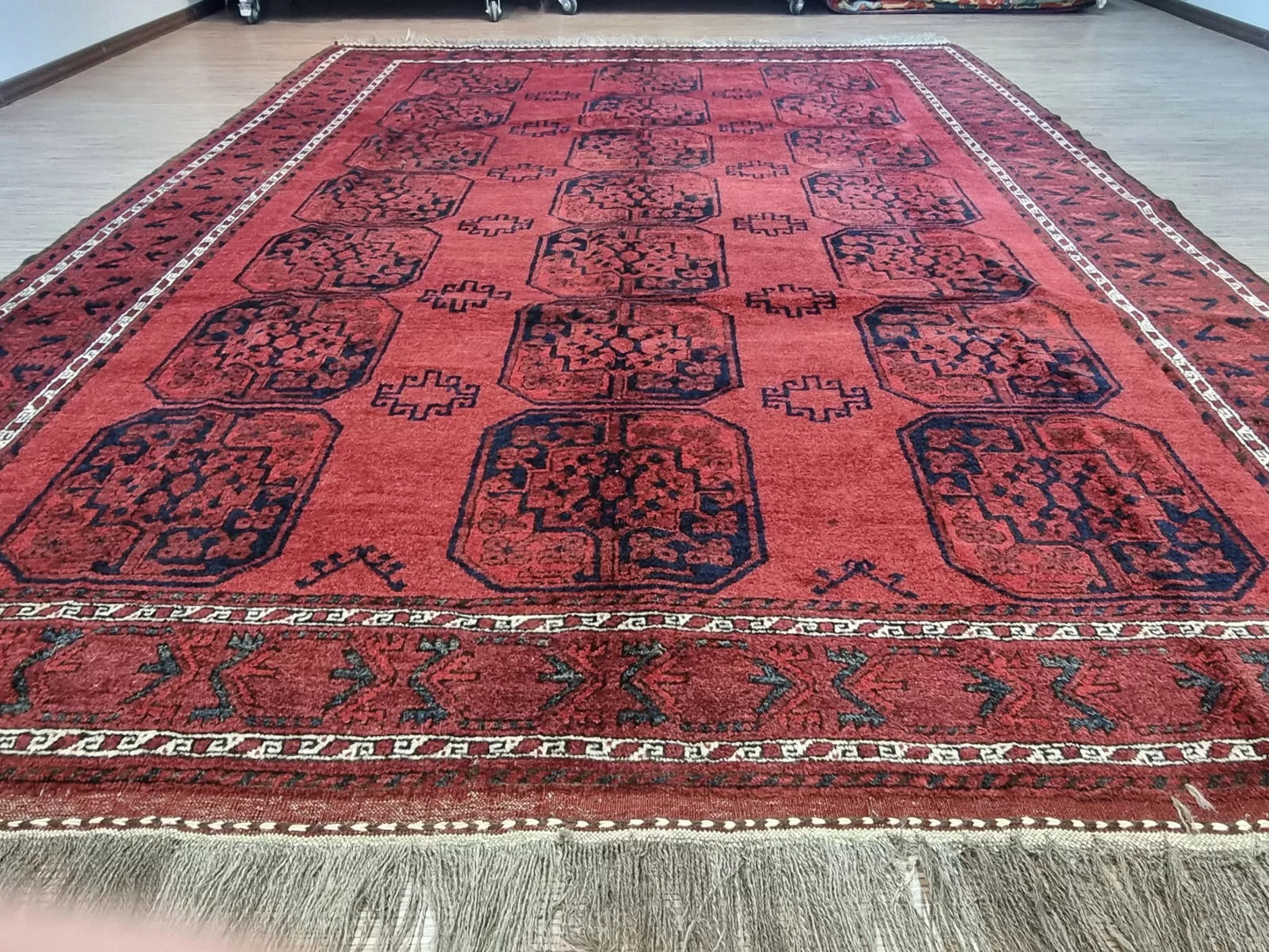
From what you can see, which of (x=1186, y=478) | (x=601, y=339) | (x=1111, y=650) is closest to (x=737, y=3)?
(x=601, y=339)

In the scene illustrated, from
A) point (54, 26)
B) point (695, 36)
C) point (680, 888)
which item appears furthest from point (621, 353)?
point (54, 26)

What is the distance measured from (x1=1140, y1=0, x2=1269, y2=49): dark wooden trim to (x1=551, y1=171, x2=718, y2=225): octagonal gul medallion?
343 centimetres

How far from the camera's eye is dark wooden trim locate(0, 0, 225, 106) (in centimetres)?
376

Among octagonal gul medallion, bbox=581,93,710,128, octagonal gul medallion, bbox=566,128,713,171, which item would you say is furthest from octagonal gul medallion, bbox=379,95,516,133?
octagonal gul medallion, bbox=566,128,713,171

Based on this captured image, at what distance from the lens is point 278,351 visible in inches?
76.1

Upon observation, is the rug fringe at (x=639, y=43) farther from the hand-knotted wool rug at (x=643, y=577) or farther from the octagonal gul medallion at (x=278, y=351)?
the octagonal gul medallion at (x=278, y=351)

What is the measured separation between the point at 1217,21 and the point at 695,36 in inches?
108

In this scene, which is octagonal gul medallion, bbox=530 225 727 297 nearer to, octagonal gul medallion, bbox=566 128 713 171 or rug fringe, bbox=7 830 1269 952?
octagonal gul medallion, bbox=566 128 713 171

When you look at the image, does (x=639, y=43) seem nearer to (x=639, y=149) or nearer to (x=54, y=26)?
(x=639, y=149)

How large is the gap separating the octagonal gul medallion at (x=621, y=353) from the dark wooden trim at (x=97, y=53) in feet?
10.1

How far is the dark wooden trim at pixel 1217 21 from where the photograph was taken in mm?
4449

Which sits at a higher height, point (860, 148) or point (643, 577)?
point (860, 148)

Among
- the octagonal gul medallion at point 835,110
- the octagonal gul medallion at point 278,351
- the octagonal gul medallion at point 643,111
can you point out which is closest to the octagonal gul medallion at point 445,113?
the octagonal gul medallion at point 643,111

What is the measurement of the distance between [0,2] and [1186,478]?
14.7 ft
